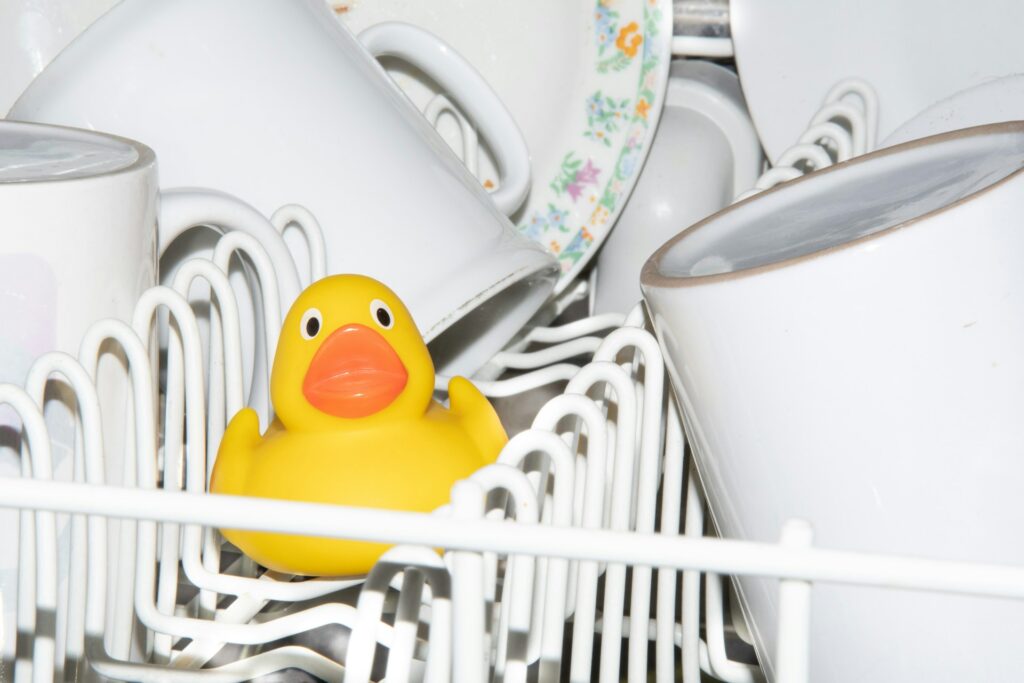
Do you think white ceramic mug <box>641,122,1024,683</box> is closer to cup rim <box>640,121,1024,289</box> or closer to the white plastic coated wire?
cup rim <box>640,121,1024,289</box>

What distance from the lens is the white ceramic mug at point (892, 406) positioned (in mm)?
333

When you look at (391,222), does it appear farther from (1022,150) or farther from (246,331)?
(1022,150)

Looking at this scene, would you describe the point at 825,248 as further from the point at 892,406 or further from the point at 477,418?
the point at 477,418

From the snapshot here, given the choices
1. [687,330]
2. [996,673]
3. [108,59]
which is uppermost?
[108,59]

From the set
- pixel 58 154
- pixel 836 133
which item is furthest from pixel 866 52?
pixel 58 154

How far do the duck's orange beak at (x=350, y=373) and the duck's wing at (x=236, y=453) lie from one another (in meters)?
0.05

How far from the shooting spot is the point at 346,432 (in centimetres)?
44

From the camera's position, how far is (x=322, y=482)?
16.9 inches

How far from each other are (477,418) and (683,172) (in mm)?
274

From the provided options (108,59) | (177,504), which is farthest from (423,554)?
(108,59)

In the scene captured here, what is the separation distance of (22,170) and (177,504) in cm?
22

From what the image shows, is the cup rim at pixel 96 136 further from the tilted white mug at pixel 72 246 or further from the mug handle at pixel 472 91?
the mug handle at pixel 472 91

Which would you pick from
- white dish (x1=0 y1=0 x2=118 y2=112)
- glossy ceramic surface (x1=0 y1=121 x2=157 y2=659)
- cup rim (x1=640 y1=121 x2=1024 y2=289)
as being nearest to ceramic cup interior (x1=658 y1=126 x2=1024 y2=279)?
cup rim (x1=640 y1=121 x2=1024 y2=289)

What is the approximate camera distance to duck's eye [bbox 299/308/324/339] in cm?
44
